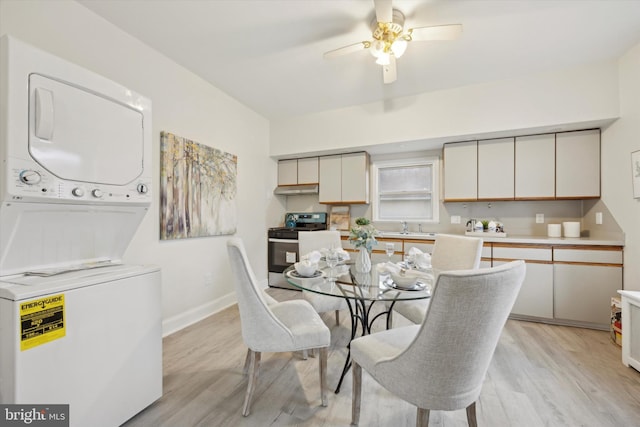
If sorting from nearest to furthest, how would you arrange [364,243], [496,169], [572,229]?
[364,243] < [572,229] < [496,169]

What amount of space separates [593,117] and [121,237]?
4298mm

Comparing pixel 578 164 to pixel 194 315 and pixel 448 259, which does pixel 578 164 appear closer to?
pixel 448 259

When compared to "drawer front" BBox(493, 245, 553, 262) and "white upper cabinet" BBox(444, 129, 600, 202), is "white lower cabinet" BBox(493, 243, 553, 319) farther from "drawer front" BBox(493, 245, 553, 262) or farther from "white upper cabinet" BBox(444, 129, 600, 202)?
"white upper cabinet" BBox(444, 129, 600, 202)

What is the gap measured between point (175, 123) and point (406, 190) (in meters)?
3.13

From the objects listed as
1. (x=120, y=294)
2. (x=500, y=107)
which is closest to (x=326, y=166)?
(x=500, y=107)

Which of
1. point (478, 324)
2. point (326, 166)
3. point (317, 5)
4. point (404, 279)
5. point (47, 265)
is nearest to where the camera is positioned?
point (478, 324)

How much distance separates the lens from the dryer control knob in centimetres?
112

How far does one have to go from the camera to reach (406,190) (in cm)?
389

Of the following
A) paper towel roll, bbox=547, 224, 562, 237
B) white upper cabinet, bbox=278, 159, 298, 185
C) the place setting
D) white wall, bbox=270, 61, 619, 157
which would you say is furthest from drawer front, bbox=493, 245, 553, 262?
white upper cabinet, bbox=278, 159, 298, 185

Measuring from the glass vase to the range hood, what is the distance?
2.27 metres

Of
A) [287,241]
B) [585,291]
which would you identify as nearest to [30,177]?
[287,241]

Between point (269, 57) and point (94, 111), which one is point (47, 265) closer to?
point (94, 111)

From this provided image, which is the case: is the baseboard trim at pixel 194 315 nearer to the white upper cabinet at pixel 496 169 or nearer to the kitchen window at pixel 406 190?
the kitchen window at pixel 406 190

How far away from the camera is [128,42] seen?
2.15 meters
